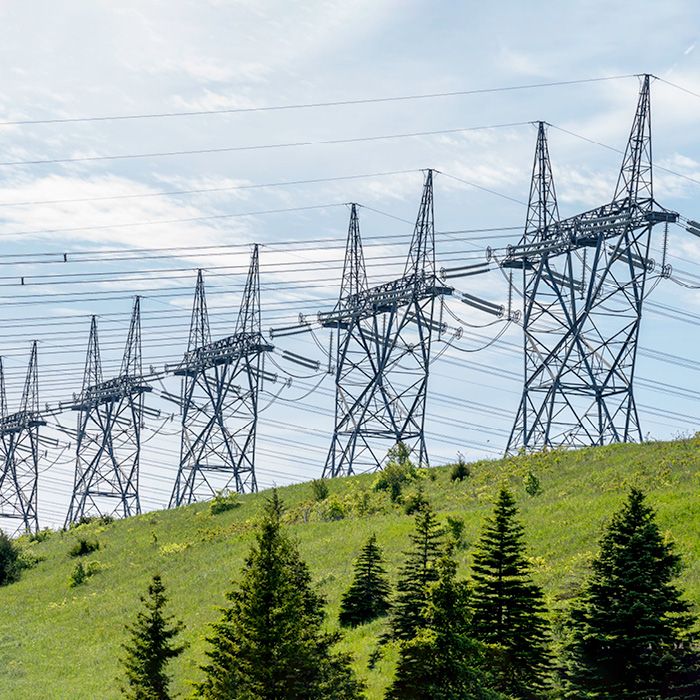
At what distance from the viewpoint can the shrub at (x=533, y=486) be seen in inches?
1726

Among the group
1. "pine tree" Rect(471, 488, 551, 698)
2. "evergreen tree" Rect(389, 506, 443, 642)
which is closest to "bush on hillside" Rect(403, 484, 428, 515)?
"evergreen tree" Rect(389, 506, 443, 642)

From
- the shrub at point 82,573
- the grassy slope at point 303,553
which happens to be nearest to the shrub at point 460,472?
the grassy slope at point 303,553

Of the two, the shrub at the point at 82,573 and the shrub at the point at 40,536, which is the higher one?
the shrub at the point at 40,536

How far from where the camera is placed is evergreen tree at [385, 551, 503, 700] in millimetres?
21609

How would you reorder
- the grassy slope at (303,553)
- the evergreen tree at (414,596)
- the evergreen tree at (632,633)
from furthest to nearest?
1. the grassy slope at (303,553)
2. the evergreen tree at (414,596)
3. the evergreen tree at (632,633)

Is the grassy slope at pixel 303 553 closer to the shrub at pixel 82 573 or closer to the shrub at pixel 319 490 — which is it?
the shrub at pixel 82 573

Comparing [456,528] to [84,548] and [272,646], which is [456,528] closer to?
[272,646]

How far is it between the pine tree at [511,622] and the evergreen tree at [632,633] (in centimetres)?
71

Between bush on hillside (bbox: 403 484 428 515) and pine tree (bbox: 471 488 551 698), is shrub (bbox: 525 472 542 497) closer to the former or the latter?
bush on hillside (bbox: 403 484 428 515)

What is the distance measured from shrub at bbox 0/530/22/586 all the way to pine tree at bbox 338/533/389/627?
28507mm

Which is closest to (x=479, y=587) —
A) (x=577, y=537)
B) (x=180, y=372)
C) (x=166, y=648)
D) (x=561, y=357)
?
(x=166, y=648)

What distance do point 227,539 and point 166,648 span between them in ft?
81.5

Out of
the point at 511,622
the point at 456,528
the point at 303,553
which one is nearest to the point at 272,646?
the point at 511,622

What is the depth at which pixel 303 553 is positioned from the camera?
43.3m
